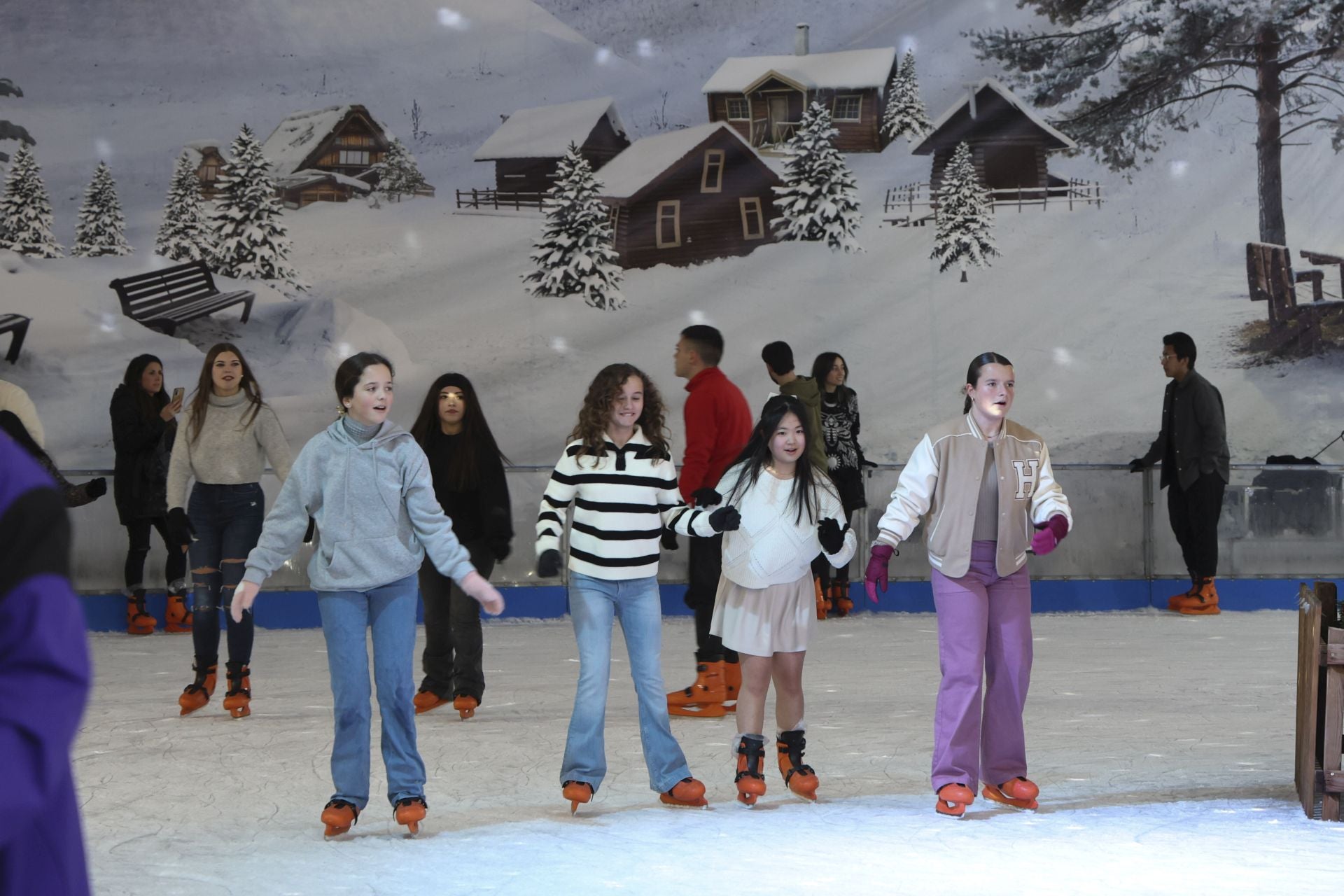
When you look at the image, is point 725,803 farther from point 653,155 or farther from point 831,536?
point 653,155

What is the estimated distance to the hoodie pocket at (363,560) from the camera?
3.80 m

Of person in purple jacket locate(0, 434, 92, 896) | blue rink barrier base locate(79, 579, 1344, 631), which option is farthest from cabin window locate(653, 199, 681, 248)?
person in purple jacket locate(0, 434, 92, 896)

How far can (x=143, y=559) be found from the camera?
8078 mm

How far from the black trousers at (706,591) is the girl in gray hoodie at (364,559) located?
176 cm

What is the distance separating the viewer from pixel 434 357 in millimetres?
9492

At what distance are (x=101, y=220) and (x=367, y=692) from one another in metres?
6.76

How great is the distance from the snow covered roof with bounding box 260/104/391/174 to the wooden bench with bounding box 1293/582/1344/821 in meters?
7.33

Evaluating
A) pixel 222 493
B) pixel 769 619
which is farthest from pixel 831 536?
pixel 222 493

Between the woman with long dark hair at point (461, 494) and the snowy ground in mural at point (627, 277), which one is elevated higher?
the snowy ground in mural at point (627, 277)

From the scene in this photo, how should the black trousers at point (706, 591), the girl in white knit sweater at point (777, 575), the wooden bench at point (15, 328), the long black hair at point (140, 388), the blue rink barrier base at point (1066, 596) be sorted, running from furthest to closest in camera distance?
the wooden bench at point (15, 328) < the blue rink barrier base at point (1066, 596) < the long black hair at point (140, 388) < the black trousers at point (706, 591) < the girl in white knit sweater at point (777, 575)

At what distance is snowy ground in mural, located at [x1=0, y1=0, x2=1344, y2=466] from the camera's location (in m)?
9.52

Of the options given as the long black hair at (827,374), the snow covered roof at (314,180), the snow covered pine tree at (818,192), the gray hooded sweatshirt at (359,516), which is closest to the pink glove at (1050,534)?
the gray hooded sweatshirt at (359,516)

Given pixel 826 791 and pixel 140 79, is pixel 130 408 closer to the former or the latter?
pixel 140 79

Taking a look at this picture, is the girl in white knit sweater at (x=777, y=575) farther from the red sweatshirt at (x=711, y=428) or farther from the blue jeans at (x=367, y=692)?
the red sweatshirt at (x=711, y=428)
